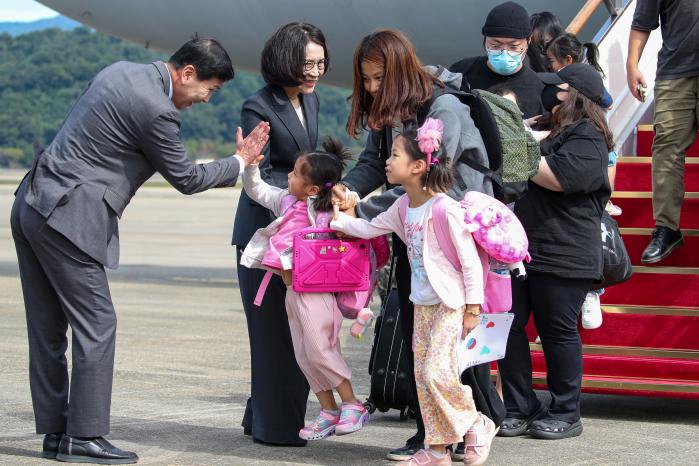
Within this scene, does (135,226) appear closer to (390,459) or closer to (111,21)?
(111,21)

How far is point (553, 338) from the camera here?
5.48 meters

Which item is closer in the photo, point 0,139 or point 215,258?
point 215,258

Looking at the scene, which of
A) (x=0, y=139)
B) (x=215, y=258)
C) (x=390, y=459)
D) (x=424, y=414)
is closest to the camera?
(x=424, y=414)

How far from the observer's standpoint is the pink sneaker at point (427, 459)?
15.1 ft

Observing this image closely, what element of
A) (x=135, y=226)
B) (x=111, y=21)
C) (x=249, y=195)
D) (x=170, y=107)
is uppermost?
(x=111, y=21)

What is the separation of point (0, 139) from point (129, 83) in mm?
106393

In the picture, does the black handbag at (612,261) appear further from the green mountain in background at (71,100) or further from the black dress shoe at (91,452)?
the green mountain in background at (71,100)

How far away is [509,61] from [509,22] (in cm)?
20

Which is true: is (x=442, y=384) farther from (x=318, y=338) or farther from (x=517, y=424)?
Answer: (x=517, y=424)

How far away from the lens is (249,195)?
5113 millimetres

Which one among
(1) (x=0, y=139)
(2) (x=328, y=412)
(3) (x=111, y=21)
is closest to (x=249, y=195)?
(2) (x=328, y=412)

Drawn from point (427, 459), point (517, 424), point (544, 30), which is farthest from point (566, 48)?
point (427, 459)

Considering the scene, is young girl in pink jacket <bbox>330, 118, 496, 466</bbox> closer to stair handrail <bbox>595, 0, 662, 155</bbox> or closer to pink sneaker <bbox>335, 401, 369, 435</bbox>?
pink sneaker <bbox>335, 401, 369, 435</bbox>

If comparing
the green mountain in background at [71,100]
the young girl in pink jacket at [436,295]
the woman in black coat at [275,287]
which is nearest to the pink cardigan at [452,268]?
the young girl in pink jacket at [436,295]
